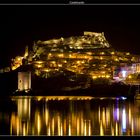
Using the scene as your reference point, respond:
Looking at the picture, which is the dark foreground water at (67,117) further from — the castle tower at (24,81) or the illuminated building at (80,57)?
the illuminated building at (80,57)

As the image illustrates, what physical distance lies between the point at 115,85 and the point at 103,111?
0.22 metres

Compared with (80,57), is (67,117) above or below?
below

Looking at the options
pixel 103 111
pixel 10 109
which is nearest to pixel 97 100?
pixel 103 111

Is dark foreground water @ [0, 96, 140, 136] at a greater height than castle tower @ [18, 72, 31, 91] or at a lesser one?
lesser

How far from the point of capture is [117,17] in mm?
3945

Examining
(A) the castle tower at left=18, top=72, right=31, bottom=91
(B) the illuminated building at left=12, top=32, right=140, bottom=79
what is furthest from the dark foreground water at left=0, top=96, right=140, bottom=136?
(B) the illuminated building at left=12, top=32, right=140, bottom=79

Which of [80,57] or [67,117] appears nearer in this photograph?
[67,117]

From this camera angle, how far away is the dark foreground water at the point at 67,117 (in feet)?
12.6

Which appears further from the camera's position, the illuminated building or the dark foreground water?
the illuminated building

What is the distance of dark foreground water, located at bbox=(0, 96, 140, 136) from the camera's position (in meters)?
3.84

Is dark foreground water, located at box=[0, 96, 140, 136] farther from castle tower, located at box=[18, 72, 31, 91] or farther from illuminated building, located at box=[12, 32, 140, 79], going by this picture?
illuminated building, located at box=[12, 32, 140, 79]

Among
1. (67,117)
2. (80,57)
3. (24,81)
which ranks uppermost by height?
(80,57)

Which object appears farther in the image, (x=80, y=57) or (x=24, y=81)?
(x=80, y=57)

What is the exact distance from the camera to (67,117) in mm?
3936
